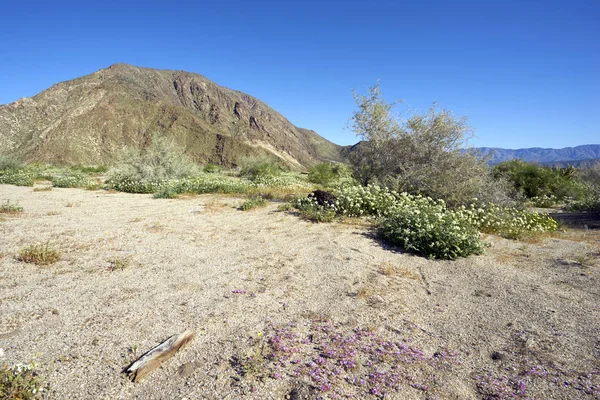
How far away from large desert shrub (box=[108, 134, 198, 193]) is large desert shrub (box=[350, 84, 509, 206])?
8539mm

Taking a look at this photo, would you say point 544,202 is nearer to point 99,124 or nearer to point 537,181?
point 537,181

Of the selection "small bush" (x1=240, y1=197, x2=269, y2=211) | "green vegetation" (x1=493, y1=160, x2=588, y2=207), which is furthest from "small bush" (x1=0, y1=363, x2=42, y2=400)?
"green vegetation" (x1=493, y1=160, x2=588, y2=207)

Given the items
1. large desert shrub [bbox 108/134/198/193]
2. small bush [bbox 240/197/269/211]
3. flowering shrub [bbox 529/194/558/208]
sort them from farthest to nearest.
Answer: flowering shrub [bbox 529/194/558/208] < large desert shrub [bbox 108/134/198/193] < small bush [bbox 240/197/269/211]

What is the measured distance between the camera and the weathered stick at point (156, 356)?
7.00ft

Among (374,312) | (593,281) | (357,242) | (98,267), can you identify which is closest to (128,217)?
(98,267)

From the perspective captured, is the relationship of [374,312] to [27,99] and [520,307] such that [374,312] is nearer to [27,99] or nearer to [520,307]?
[520,307]

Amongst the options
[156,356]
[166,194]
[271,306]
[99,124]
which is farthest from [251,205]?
[99,124]

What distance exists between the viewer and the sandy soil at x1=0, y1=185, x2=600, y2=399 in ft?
7.00

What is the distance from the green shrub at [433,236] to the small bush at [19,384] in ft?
15.3

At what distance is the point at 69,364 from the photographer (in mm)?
2225

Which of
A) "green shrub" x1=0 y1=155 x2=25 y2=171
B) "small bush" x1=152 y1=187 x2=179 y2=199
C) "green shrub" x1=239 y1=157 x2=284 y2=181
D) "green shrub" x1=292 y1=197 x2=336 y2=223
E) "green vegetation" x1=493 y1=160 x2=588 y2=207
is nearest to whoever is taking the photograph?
"green shrub" x1=292 y1=197 x2=336 y2=223

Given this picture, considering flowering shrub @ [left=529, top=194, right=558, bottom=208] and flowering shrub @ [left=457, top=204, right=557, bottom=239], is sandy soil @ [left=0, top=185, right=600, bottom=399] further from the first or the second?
flowering shrub @ [left=529, top=194, right=558, bottom=208]

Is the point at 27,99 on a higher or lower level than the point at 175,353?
higher

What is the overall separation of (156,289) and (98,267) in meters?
1.23
